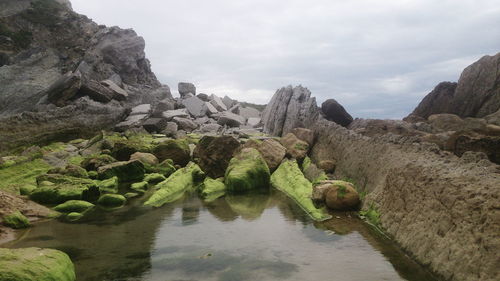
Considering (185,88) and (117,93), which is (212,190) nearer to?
(117,93)

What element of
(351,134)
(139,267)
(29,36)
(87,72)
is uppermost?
(29,36)

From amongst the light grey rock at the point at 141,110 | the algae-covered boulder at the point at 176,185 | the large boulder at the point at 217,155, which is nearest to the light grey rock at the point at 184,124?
the light grey rock at the point at 141,110

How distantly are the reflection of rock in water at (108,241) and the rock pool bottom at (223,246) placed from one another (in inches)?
0.9

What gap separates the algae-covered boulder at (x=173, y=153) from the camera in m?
26.6

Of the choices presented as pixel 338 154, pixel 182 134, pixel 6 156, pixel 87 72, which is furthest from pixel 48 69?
pixel 338 154

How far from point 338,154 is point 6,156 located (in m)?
21.9

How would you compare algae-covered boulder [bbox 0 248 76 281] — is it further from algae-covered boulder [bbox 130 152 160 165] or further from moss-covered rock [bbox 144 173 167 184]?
algae-covered boulder [bbox 130 152 160 165]

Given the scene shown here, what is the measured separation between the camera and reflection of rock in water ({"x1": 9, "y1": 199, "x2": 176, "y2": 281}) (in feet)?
31.4

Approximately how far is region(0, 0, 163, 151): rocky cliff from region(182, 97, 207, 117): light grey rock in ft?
18.1

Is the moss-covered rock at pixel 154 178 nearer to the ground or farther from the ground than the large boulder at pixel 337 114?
nearer to the ground

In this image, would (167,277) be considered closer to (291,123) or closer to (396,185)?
(396,185)

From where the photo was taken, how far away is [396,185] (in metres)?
12.2

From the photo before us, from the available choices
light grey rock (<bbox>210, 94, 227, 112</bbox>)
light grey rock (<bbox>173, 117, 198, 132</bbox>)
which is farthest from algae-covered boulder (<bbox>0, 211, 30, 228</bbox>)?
light grey rock (<bbox>210, 94, 227, 112</bbox>)

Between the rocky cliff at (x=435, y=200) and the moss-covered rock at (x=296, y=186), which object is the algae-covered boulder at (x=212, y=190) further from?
the rocky cliff at (x=435, y=200)
